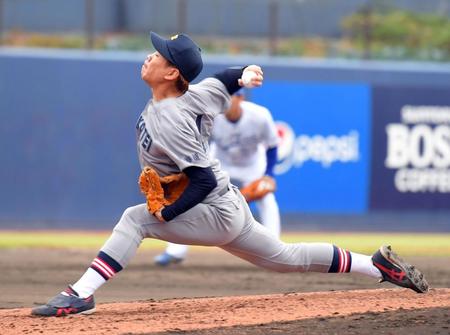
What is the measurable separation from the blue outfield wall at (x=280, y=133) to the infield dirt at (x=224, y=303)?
4837mm

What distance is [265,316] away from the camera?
6176 mm

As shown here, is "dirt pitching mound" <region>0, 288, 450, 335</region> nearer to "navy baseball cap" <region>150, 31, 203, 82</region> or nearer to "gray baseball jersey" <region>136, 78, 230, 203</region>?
Answer: "gray baseball jersey" <region>136, 78, 230, 203</region>

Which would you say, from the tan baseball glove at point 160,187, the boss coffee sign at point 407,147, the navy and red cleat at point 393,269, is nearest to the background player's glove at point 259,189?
the navy and red cleat at point 393,269

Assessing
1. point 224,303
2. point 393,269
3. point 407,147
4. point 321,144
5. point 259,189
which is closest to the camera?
point 393,269

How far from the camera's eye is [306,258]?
6.43m

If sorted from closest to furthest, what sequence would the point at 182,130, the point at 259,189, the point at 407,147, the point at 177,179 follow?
the point at 182,130 < the point at 177,179 < the point at 259,189 < the point at 407,147

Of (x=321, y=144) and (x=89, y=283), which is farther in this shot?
(x=321, y=144)

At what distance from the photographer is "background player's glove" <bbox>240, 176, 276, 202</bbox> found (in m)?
9.99

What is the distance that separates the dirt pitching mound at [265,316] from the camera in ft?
18.5

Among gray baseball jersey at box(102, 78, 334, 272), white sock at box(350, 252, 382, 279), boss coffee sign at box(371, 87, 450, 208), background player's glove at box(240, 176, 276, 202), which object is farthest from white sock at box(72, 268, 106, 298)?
boss coffee sign at box(371, 87, 450, 208)

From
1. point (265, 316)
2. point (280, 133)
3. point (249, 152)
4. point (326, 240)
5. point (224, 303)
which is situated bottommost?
point (265, 316)

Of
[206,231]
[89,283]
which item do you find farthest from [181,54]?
[89,283]

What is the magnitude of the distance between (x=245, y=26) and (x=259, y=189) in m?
9.81

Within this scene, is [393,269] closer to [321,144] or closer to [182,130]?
[182,130]
